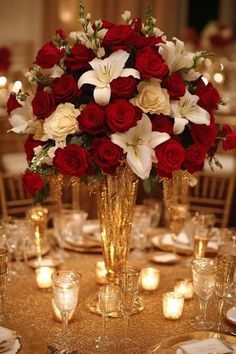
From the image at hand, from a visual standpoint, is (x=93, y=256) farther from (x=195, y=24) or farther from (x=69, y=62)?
(x=195, y=24)

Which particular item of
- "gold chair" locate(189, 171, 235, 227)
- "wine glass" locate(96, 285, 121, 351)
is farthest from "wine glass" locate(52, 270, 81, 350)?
"gold chair" locate(189, 171, 235, 227)

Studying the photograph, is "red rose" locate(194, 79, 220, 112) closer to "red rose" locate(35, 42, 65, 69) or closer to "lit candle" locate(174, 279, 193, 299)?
"red rose" locate(35, 42, 65, 69)

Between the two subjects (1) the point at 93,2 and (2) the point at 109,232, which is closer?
(2) the point at 109,232

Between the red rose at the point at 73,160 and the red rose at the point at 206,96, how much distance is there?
0.41 meters

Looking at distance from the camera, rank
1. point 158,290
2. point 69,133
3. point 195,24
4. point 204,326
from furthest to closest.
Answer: point 195,24, point 158,290, point 204,326, point 69,133

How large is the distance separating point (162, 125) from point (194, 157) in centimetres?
14

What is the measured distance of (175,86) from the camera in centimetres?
176

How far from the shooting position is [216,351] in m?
1.57

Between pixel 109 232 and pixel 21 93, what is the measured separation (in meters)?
0.52

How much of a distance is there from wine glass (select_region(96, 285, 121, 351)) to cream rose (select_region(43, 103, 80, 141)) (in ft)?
1.45

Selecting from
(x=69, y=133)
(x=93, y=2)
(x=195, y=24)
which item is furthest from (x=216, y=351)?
(x=195, y=24)

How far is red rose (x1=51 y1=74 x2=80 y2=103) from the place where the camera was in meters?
1.75

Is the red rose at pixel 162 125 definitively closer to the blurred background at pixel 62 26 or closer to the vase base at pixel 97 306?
the vase base at pixel 97 306

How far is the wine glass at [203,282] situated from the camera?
5.87ft
